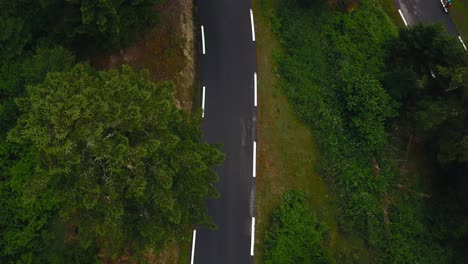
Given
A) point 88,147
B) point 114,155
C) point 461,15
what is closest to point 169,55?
point 88,147

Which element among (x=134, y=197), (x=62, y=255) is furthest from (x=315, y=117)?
(x=62, y=255)

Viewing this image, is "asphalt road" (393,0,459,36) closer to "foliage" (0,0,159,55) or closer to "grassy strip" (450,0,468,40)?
"grassy strip" (450,0,468,40)

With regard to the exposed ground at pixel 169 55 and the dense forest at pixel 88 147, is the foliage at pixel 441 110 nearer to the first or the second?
the exposed ground at pixel 169 55

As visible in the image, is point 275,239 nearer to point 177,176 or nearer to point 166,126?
point 177,176

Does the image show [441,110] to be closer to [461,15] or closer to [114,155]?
[461,15]

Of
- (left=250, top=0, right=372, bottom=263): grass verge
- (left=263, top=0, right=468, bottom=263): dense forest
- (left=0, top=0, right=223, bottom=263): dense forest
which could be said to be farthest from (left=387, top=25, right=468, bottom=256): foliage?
(left=0, top=0, right=223, bottom=263): dense forest
